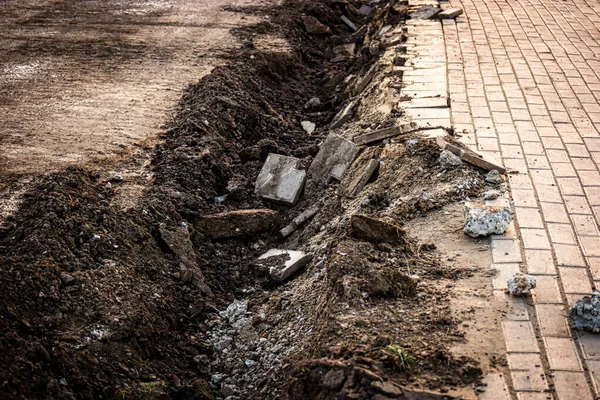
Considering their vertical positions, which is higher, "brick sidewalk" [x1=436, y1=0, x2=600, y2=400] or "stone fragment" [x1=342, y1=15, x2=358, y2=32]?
"brick sidewalk" [x1=436, y1=0, x2=600, y2=400]

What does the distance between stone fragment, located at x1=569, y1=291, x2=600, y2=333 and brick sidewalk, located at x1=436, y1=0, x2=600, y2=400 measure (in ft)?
0.22

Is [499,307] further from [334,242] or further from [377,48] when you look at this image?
[377,48]

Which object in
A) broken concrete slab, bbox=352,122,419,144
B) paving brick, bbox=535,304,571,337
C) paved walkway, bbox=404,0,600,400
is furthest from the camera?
broken concrete slab, bbox=352,122,419,144

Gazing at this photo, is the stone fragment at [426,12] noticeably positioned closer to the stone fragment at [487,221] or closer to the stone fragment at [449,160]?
the stone fragment at [449,160]

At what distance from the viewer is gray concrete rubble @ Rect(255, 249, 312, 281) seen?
5980mm

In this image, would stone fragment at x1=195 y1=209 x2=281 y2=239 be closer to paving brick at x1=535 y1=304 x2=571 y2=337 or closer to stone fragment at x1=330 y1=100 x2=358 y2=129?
stone fragment at x1=330 y1=100 x2=358 y2=129

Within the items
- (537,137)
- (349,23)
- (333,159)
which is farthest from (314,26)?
(537,137)

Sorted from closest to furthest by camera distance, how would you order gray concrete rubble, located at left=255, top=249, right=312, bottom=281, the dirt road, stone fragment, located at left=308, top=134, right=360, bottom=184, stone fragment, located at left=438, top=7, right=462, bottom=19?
1. gray concrete rubble, located at left=255, top=249, right=312, bottom=281
2. stone fragment, located at left=308, top=134, right=360, bottom=184
3. the dirt road
4. stone fragment, located at left=438, top=7, right=462, bottom=19

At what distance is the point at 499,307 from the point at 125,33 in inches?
359

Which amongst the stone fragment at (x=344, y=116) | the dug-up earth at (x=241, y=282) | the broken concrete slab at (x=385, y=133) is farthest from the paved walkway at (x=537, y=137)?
the stone fragment at (x=344, y=116)

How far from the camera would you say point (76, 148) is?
746cm

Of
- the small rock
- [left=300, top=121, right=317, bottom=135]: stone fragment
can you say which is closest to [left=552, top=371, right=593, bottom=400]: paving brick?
the small rock

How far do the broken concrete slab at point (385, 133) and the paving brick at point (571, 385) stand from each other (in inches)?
137

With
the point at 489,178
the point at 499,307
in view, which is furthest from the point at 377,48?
the point at 499,307
